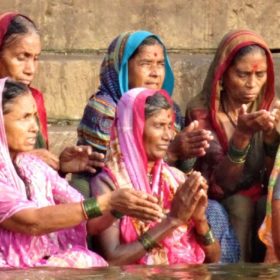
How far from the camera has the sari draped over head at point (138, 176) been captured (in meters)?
7.73

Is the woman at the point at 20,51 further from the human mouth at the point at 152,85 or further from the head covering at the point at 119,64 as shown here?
the human mouth at the point at 152,85

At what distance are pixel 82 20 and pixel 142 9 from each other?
434mm

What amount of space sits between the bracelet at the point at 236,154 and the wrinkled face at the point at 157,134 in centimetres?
54

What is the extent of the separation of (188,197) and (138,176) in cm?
43

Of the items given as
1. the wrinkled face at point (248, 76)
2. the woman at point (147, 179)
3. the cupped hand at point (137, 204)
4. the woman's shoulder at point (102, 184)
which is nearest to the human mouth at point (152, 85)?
the wrinkled face at point (248, 76)

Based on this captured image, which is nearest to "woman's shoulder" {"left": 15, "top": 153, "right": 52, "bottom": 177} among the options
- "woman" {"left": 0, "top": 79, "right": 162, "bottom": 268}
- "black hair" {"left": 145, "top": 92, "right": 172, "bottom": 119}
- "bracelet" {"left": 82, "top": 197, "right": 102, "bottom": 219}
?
"woman" {"left": 0, "top": 79, "right": 162, "bottom": 268}

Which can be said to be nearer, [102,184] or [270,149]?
[102,184]

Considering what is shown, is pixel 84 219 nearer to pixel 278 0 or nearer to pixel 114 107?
pixel 114 107

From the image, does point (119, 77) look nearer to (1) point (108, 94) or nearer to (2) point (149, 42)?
(1) point (108, 94)

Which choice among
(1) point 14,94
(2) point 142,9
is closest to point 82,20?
(2) point 142,9

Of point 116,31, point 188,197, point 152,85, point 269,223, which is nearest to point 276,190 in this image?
point 269,223

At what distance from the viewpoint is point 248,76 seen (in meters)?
8.70

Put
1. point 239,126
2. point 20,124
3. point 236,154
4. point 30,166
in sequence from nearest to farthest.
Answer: point 20,124
point 30,166
point 239,126
point 236,154

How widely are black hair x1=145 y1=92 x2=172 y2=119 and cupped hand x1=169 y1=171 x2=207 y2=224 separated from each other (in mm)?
486
